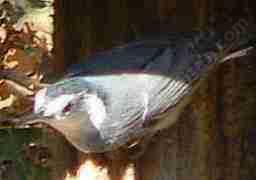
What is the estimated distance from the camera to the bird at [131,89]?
3.99 feet

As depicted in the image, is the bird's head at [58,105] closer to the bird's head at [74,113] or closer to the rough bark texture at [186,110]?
the bird's head at [74,113]

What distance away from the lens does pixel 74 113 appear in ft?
3.93

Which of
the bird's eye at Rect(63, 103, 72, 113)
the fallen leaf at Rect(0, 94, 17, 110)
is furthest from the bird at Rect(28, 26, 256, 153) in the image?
the fallen leaf at Rect(0, 94, 17, 110)

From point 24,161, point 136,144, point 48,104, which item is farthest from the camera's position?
point 24,161

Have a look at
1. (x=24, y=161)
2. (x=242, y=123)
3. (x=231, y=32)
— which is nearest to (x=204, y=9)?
(x=231, y=32)

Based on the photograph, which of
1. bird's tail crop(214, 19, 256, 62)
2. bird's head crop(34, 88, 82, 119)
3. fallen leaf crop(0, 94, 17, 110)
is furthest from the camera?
fallen leaf crop(0, 94, 17, 110)

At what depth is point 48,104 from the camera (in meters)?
1.19

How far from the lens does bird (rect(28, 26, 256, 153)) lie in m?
1.22

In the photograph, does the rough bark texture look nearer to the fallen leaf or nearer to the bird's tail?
the bird's tail

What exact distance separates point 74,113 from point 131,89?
0.14m

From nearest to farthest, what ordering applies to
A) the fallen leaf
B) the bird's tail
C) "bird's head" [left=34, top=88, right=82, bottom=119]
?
"bird's head" [left=34, top=88, right=82, bottom=119], the bird's tail, the fallen leaf

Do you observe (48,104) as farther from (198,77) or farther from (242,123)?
(242,123)

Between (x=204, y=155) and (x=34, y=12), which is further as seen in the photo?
(x=34, y=12)

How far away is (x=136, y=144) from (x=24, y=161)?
666 mm
